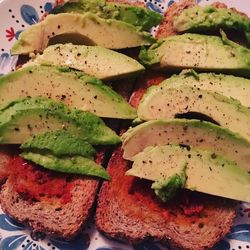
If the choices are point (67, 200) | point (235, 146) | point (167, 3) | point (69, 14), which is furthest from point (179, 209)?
point (167, 3)

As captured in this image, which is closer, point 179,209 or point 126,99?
point 179,209

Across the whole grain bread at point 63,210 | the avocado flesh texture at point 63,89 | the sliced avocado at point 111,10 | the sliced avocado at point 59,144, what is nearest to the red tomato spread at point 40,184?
the whole grain bread at point 63,210

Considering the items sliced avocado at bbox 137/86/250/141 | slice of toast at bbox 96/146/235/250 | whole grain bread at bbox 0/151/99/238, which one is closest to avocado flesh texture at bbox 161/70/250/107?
sliced avocado at bbox 137/86/250/141

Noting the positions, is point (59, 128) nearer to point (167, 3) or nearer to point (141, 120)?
point (141, 120)

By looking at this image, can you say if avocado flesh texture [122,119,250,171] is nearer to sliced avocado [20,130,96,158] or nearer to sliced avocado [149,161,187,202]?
sliced avocado [149,161,187,202]

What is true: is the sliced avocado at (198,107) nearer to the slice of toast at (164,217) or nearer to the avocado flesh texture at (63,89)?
the avocado flesh texture at (63,89)

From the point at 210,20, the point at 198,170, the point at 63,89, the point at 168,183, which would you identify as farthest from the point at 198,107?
the point at 63,89
